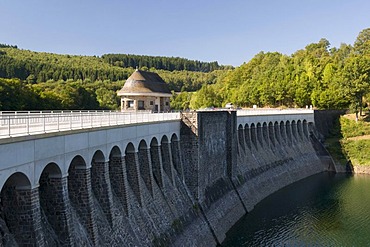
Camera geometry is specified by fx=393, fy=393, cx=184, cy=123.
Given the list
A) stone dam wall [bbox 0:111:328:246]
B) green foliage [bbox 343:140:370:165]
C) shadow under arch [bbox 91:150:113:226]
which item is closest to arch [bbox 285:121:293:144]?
green foliage [bbox 343:140:370:165]

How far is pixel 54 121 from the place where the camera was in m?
20.6

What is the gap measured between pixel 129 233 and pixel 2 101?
130ft

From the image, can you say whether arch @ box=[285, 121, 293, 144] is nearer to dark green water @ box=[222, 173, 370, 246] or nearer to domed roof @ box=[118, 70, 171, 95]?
dark green water @ box=[222, 173, 370, 246]

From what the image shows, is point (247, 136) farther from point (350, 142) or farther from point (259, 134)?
point (350, 142)

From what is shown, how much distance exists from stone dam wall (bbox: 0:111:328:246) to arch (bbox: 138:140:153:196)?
7cm

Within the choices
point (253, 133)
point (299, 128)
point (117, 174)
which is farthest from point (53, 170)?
point (299, 128)

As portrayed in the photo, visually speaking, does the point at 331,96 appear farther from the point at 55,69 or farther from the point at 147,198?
the point at 55,69

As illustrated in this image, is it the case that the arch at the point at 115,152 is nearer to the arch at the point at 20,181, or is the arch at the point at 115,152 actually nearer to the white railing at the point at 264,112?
the arch at the point at 20,181

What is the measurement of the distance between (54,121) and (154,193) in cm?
1032

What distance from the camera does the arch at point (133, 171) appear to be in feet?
85.7

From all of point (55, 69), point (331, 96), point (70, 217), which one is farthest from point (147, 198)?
point (55, 69)

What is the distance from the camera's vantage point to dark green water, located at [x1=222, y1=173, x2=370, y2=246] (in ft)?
114

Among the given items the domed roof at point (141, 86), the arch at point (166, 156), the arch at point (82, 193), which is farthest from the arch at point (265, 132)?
the arch at point (82, 193)

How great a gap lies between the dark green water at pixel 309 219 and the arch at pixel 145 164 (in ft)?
31.3
